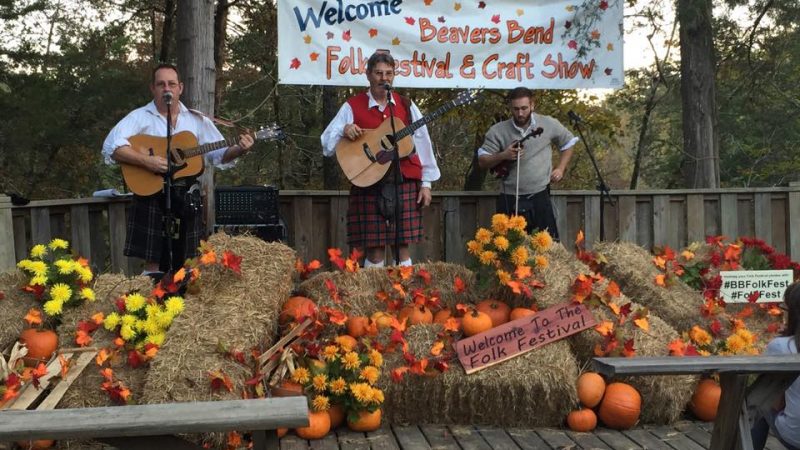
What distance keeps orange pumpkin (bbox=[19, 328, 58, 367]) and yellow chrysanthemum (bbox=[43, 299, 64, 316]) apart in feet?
0.34

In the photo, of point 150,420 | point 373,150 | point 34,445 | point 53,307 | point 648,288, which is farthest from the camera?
point 373,150

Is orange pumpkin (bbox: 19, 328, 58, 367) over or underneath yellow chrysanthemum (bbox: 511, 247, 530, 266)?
underneath

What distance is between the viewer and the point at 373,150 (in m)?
5.09

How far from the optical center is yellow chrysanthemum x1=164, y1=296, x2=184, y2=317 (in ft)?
12.6

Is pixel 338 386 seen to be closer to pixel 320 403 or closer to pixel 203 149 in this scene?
pixel 320 403

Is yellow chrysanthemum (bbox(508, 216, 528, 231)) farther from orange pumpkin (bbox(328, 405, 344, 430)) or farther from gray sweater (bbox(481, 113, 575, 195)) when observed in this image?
orange pumpkin (bbox(328, 405, 344, 430))

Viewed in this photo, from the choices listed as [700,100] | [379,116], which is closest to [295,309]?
[379,116]

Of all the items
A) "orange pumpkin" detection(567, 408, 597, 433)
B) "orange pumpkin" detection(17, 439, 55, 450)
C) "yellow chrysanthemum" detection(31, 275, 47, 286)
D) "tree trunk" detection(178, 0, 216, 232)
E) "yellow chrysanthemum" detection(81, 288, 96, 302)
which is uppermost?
"tree trunk" detection(178, 0, 216, 232)

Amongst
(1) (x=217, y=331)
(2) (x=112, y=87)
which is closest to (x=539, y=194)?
(1) (x=217, y=331)

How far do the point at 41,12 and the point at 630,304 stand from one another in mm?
11364

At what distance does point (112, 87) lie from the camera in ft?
39.2

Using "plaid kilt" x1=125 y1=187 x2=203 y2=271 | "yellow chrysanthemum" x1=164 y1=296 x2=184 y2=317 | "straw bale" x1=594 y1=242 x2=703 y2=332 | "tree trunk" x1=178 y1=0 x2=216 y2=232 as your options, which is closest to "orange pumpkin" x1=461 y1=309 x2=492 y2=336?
"straw bale" x1=594 y1=242 x2=703 y2=332

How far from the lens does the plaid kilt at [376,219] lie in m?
5.20

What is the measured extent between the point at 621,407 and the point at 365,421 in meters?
1.19
